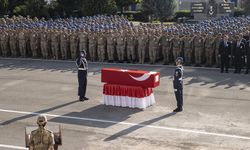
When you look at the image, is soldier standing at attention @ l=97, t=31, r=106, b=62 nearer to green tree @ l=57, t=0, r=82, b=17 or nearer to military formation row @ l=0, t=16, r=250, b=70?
military formation row @ l=0, t=16, r=250, b=70

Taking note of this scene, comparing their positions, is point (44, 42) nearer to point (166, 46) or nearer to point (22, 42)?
point (22, 42)

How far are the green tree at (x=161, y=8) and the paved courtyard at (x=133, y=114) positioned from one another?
87.5 feet

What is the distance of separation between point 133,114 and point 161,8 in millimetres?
33540

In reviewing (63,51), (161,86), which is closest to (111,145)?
(161,86)

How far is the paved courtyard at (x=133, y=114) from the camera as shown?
11.2 metres

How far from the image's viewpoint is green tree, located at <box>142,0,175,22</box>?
46.2 m

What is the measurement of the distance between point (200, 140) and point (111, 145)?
6.64ft

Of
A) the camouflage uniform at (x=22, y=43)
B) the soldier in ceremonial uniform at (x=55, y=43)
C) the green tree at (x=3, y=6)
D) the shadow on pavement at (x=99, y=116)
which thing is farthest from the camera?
the green tree at (x=3, y=6)

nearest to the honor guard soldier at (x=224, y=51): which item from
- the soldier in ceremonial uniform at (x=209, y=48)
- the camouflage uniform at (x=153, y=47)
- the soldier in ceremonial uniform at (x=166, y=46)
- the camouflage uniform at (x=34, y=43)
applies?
the soldier in ceremonial uniform at (x=209, y=48)

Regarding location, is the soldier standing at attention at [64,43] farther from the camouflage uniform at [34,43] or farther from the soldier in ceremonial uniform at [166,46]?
the soldier in ceremonial uniform at [166,46]

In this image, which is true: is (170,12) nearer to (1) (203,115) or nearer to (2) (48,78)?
(2) (48,78)

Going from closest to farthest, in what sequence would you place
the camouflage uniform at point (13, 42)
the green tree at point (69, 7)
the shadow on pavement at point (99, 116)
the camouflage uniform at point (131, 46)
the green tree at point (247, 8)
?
the shadow on pavement at point (99, 116) < the camouflage uniform at point (131, 46) < the camouflage uniform at point (13, 42) < the green tree at point (69, 7) < the green tree at point (247, 8)

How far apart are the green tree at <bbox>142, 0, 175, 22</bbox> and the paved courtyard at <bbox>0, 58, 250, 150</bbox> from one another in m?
26.7

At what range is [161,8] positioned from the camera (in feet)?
152
